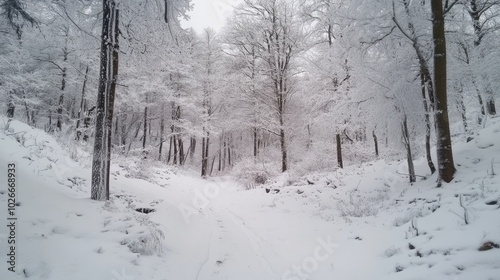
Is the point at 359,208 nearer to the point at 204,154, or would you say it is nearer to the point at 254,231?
the point at 254,231

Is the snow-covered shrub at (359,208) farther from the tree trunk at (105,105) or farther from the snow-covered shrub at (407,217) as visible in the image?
the tree trunk at (105,105)

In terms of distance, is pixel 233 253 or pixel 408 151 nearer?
pixel 233 253

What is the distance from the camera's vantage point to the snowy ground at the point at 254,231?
3650 millimetres

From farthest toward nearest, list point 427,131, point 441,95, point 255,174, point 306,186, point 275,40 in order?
point 275,40, point 255,174, point 306,186, point 427,131, point 441,95

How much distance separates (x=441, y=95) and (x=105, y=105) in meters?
8.37

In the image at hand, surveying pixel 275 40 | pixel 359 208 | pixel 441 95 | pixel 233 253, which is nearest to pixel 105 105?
pixel 233 253

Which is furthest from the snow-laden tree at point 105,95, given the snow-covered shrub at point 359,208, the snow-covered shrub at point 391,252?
the snow-covered shrub at point 359,208

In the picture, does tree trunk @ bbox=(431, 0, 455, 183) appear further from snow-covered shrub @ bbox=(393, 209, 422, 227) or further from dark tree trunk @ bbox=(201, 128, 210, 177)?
dark tree trunk @ bbox=(201, 128, 210, 177)

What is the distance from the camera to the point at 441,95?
6.60 meters

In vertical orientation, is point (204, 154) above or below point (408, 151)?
above

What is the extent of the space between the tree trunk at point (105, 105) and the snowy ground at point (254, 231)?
20.0 inches

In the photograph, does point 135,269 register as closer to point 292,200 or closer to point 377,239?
point 377,239

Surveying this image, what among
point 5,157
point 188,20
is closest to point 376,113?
point 188,20

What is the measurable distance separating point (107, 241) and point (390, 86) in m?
8.13
